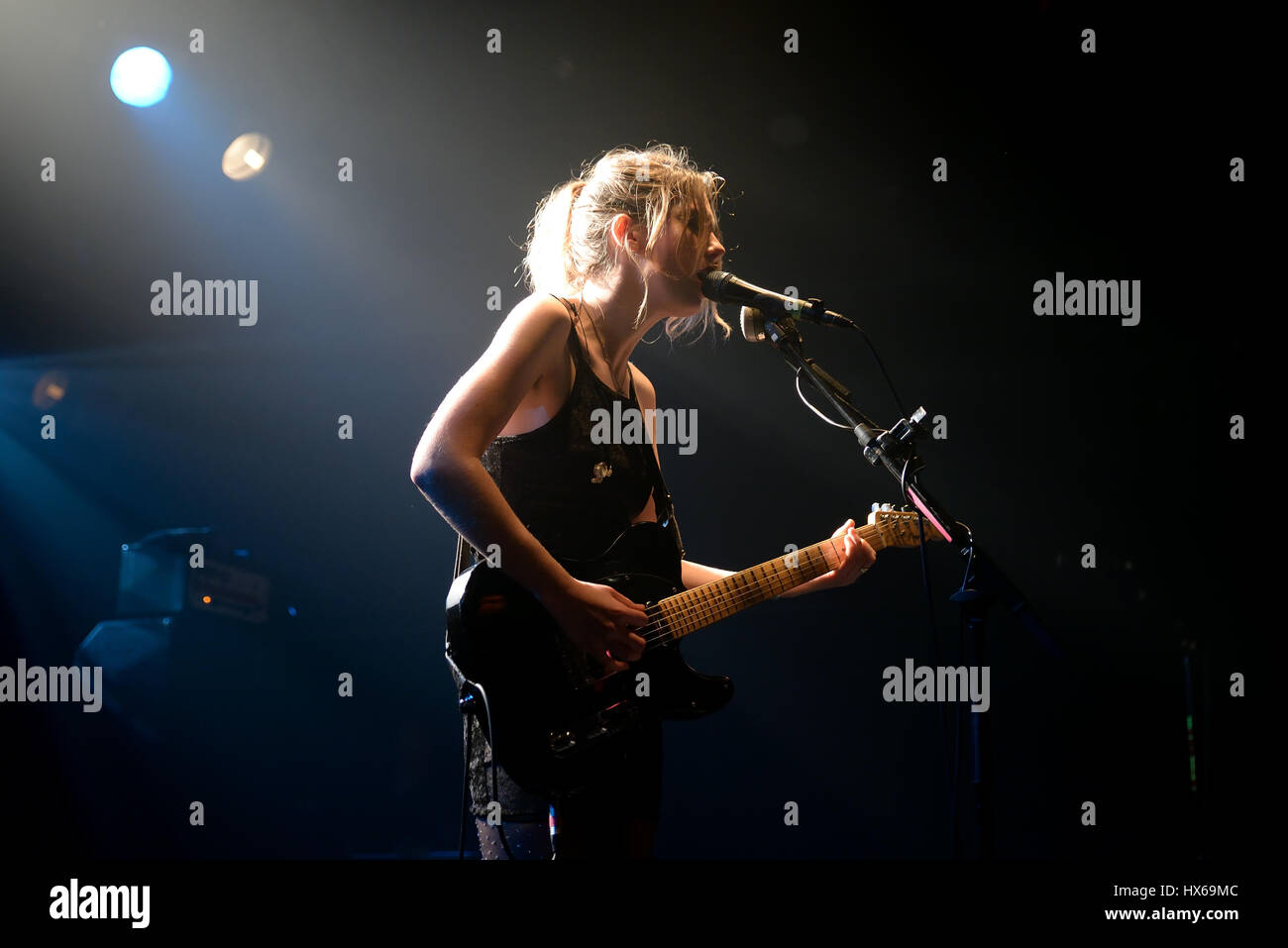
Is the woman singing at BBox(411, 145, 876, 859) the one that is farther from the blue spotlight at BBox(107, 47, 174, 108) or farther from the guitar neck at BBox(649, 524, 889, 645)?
the blue spotlight at BBox(107, 47, 174, 108)

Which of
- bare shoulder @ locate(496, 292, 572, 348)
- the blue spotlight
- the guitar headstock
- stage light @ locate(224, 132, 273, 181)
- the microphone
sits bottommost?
the guitar headstock

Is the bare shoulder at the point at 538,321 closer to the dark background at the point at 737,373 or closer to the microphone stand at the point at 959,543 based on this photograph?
the microphone stand at the point at 959,543

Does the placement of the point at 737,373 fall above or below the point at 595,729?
above

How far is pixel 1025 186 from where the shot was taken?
359 centimetres

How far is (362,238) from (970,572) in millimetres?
2831

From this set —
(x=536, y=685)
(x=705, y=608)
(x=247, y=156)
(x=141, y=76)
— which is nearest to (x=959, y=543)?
(x=705, y=608)

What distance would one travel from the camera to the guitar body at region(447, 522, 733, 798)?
5.17 ft

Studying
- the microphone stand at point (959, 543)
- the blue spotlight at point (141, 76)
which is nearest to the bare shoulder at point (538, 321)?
the microphone stand at point (959, 543)

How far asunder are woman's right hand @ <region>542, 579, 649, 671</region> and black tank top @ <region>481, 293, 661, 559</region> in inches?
4.4

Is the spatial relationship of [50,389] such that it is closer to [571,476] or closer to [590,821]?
[571,476]

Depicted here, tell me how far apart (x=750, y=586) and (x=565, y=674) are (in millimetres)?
603

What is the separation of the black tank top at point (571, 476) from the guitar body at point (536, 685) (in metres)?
0.07

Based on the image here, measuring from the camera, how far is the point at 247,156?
350 cm

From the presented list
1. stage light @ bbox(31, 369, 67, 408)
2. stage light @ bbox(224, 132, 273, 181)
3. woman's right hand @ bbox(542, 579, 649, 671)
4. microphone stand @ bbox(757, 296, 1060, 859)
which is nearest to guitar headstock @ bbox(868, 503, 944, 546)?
microphone stand @ bbox(757, 296, 1060, 859)
